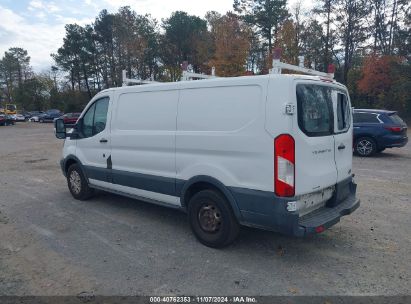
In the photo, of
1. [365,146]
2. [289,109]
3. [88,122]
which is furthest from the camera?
[365,146]

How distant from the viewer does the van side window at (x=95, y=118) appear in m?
5.79

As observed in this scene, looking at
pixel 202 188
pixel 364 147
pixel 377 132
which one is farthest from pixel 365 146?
pixel 202 188

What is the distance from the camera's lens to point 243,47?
121ft

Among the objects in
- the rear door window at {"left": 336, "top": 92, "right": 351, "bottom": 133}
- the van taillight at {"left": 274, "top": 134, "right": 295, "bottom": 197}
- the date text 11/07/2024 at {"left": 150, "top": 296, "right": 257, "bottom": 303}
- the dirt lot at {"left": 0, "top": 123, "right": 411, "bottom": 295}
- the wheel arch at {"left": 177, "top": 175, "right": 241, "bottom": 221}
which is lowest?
the date text 11/07/2024 at {"left": 150, "top": 296, "right": 257, "bottom": 303}

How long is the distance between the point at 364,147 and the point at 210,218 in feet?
30.6

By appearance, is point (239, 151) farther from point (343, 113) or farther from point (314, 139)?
point (343, 113)

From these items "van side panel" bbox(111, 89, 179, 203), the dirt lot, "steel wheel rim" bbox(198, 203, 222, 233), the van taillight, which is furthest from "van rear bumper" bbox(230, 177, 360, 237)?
"van side panel" bbox(111, 89, 179, 203)

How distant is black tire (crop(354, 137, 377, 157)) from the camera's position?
11.6m

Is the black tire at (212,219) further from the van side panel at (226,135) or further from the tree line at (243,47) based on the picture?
the tree line at (243,47)

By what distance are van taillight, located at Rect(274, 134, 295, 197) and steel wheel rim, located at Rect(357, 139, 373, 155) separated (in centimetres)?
936

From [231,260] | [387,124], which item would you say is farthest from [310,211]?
[387,124]

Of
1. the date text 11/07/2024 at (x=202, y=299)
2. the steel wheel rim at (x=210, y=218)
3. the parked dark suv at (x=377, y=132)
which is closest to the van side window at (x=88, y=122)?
the steel wheel rim at (x=210, y=218)

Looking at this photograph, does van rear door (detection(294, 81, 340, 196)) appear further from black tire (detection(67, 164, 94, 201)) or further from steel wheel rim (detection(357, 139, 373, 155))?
steel wheel rim (detection(357, 139, 373, 155))

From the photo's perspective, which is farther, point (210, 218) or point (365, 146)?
point (365, 146)
